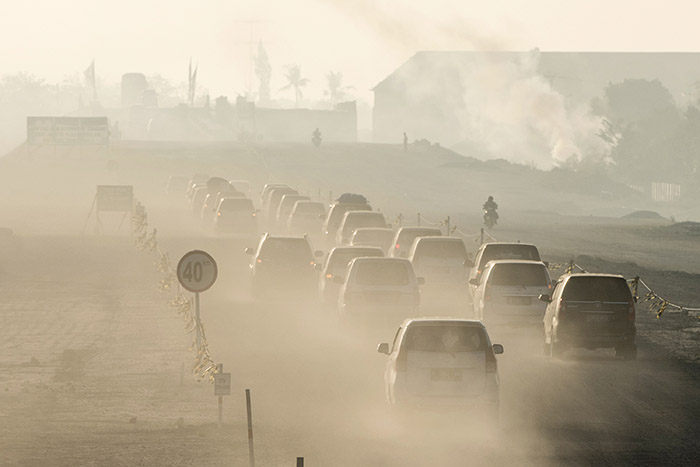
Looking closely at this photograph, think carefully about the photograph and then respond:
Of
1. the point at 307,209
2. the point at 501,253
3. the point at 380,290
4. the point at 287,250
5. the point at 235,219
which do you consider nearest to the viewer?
the point at 380,290

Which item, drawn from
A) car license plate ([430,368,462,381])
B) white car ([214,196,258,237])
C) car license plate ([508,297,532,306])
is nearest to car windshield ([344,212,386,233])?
white car ([214,196,258,237])

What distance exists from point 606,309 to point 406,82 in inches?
6603

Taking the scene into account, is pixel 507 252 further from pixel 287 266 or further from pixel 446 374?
pixel 446 374

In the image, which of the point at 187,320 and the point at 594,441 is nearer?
the point at 594,441

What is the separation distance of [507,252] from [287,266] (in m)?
5.64

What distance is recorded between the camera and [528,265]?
29.0 m

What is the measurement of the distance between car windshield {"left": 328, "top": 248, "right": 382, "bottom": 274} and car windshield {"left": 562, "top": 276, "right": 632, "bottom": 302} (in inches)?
320

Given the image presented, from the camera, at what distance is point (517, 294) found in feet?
95.0

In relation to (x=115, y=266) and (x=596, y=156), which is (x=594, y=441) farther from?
(x=596, y=156)

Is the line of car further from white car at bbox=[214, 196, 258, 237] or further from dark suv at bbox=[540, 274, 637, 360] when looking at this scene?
white car at bbox=[214, 196, 258, 237]

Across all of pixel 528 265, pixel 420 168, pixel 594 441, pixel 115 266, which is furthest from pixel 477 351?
pixel 420 168

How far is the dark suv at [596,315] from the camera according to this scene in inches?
1002

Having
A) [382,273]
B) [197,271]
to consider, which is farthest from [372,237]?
[197,271]

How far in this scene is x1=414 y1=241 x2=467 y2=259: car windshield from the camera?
3541 cm
